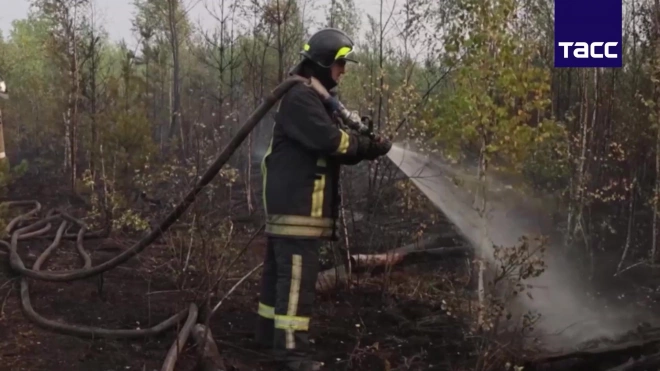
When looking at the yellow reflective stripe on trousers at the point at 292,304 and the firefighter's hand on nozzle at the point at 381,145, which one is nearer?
the yellow reflective stripe on trousers at the point at 292,304

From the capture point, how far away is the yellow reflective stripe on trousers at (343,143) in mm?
4070

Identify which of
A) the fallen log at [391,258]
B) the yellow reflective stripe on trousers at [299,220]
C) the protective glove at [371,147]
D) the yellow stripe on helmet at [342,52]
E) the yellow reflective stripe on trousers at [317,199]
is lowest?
the fallen log at [391,258]

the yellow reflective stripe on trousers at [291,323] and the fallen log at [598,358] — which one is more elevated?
the yellow reflective stripe on trousers at [291,323]

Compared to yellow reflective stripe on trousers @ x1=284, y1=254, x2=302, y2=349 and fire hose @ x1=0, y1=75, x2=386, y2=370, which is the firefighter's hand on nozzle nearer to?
fire hose @ x1=0, y1=75, x2=386, y2=370

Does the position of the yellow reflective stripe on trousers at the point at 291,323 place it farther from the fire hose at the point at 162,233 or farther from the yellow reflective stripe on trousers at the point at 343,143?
the yellow reflective stripe on trousers at the point at 343,143

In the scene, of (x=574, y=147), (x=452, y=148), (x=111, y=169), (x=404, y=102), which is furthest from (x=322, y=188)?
(x=111, y=169)

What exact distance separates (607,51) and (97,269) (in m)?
9.04

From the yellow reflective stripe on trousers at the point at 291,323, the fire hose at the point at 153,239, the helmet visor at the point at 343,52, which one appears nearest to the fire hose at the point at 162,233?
the fire hose at the point at 153,239

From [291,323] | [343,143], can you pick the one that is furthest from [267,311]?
[343,143]

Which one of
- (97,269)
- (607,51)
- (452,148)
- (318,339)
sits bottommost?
(318,339)

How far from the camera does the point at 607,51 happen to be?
1129 centimetres

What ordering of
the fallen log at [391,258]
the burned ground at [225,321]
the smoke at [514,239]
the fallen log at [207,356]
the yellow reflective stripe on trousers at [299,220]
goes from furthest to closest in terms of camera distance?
the fallen log at [391,258] < the smoke at [514,239] < the burned ground at [225,321] < the yellow reflective stripe on trousers at [299,220] < the fallen log at [207,356]

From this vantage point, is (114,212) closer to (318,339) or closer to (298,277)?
(318,339)

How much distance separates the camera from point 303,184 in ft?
13.8
